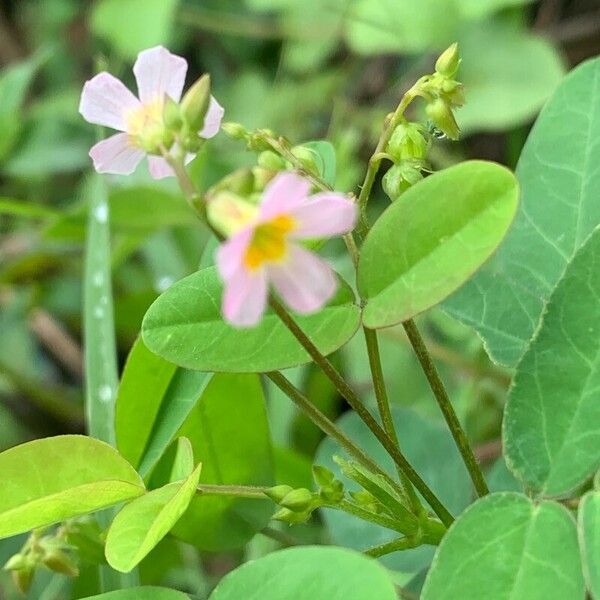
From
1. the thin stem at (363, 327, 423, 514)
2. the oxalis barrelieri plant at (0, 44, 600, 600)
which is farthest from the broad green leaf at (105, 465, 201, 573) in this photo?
the thin stem at (363, 327, 423, 514)

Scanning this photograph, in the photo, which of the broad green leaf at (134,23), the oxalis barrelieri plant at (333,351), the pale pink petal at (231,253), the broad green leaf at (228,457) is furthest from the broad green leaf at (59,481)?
the broad green leaf at (134,23)

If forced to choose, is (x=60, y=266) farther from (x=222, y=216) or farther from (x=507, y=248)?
(x=222, y=216)

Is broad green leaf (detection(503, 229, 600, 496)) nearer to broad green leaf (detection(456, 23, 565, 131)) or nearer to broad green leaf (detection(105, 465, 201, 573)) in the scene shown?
broad green leaf (detection(105, 465, 201, 573))

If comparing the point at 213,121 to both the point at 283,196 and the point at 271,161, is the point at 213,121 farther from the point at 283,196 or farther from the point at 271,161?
the point at 283,196

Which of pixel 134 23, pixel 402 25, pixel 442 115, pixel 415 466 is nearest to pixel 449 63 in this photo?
pixel 442 115

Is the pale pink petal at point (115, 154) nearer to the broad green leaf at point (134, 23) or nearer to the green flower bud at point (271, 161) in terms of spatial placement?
the green flower bud at point (271, 161)

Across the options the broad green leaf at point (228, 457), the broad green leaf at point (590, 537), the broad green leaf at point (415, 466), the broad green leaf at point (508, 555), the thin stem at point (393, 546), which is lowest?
the broad green leaf at point (415, 466)
